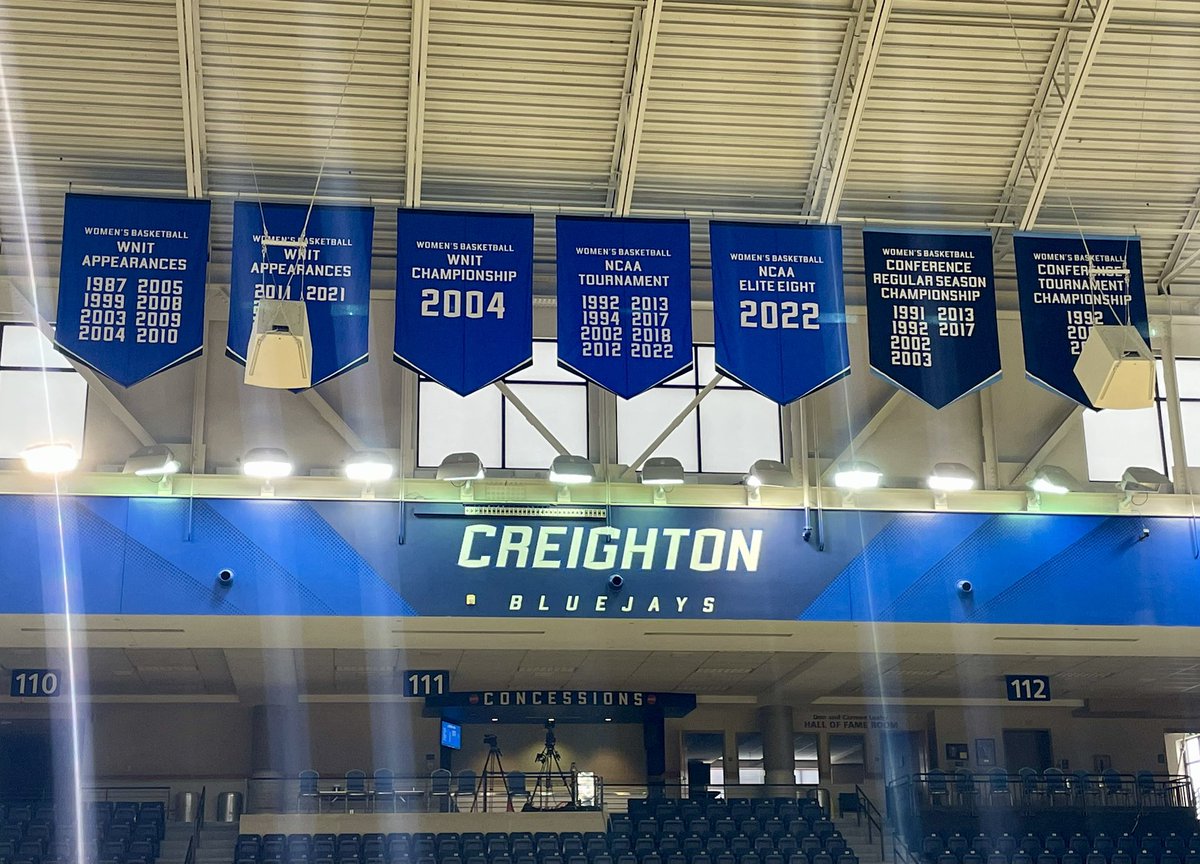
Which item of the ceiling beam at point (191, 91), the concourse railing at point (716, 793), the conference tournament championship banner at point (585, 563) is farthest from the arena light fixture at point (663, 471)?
the concourse railing at point (716, 793)

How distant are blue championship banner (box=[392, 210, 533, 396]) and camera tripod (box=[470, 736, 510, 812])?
8.13 m

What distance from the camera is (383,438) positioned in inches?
825

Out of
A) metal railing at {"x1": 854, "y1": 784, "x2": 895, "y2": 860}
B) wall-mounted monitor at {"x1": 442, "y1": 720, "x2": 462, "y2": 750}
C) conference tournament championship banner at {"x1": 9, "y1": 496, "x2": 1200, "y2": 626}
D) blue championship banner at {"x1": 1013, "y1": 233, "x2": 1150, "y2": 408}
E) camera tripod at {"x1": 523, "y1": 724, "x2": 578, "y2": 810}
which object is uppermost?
blue championship banner at {"x1": 1013, "y1": 233, "x2": 1150, "y2": 408}

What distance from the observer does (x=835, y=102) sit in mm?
19344

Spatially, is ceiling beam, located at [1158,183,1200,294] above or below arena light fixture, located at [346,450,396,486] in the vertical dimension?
above

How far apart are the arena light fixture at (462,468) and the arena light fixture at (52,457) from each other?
4.61 m

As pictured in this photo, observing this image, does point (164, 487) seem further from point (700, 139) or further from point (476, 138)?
point (700, 139)

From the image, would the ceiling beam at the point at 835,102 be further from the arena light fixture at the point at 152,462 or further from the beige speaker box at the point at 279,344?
the arena light fixture at the point at 152,462

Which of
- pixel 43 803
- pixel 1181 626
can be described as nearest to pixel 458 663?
pixel 43 803

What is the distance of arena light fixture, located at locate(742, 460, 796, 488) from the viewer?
64.4 feet

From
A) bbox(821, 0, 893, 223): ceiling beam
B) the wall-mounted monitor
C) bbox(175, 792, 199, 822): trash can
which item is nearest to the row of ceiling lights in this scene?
bbox(821, 0, 893, 223): ceiling beam

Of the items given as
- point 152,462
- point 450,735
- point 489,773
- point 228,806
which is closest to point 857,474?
point 152,462

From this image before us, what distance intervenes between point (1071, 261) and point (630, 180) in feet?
19.4

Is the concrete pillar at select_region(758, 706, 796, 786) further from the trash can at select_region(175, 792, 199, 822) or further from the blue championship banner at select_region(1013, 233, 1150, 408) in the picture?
the blue championship banner at select_region(1013, 233, 1150, 408)
